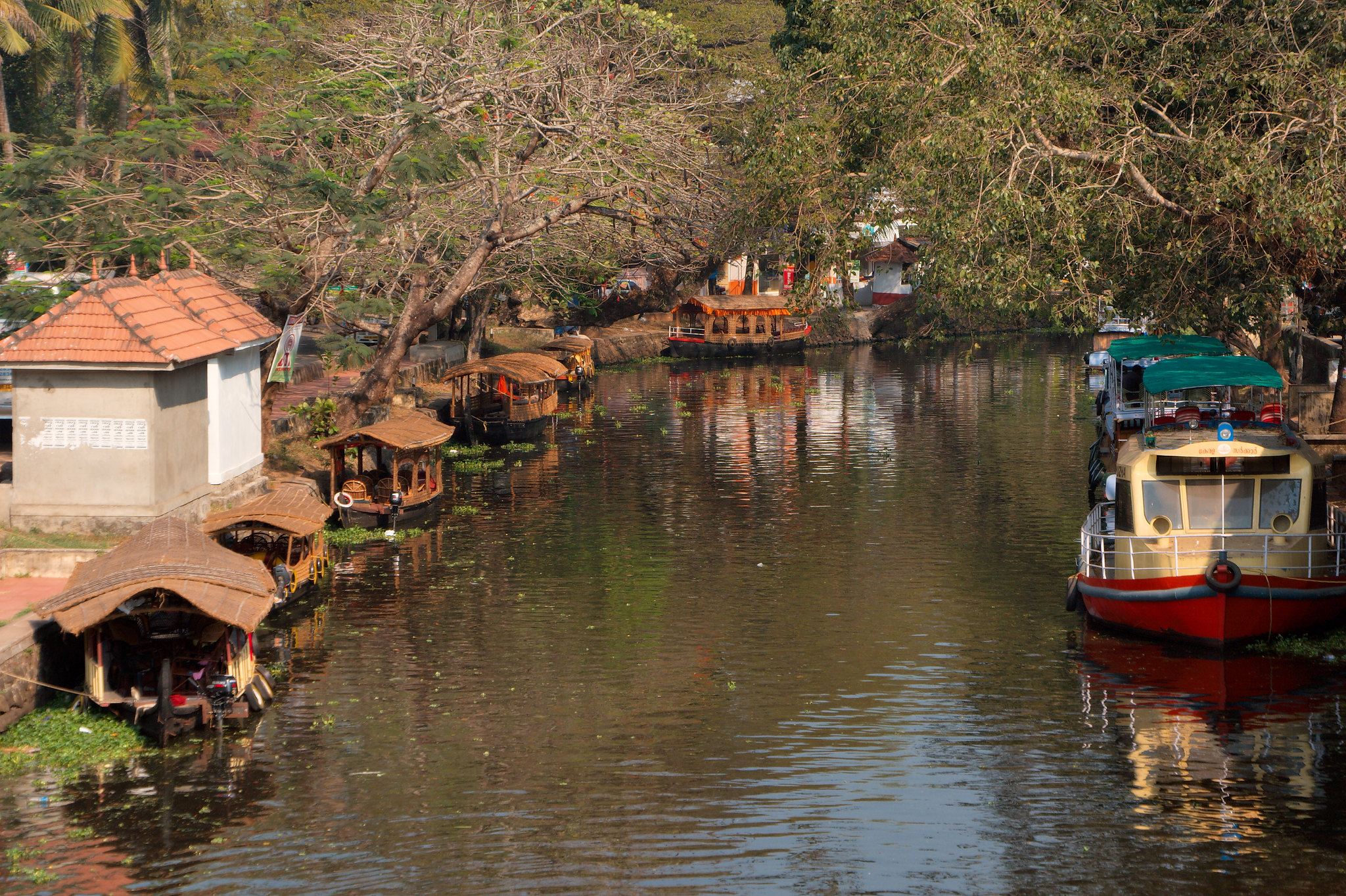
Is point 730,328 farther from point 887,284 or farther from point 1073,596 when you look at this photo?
point 1073,596

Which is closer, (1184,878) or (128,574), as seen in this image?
(1184,878)

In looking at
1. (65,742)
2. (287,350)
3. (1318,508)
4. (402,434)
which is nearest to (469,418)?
(402,434)

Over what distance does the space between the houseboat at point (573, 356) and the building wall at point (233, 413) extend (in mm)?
21794

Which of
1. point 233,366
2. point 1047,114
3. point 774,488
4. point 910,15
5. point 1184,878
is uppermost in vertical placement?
point 910,15

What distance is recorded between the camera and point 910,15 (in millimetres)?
24375

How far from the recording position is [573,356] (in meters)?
50.1

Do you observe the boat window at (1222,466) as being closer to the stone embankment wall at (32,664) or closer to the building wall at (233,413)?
the stone embankment wall at (32,664)

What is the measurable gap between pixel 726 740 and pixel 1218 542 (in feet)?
27.8

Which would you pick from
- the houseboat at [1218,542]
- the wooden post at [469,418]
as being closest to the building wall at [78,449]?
the houseboat at [1218,542]

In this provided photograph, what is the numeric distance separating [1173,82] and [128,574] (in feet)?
58.0

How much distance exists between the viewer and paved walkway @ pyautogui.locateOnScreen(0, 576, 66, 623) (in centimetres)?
1777

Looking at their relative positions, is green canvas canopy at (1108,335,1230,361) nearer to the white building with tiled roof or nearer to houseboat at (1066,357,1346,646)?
houseboat at (1066,357,1346,646)

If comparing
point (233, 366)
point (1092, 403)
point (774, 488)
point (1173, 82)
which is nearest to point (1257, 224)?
point (1173, 82)

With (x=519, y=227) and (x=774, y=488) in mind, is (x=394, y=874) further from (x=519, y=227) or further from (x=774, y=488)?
(x=519, y=227)
